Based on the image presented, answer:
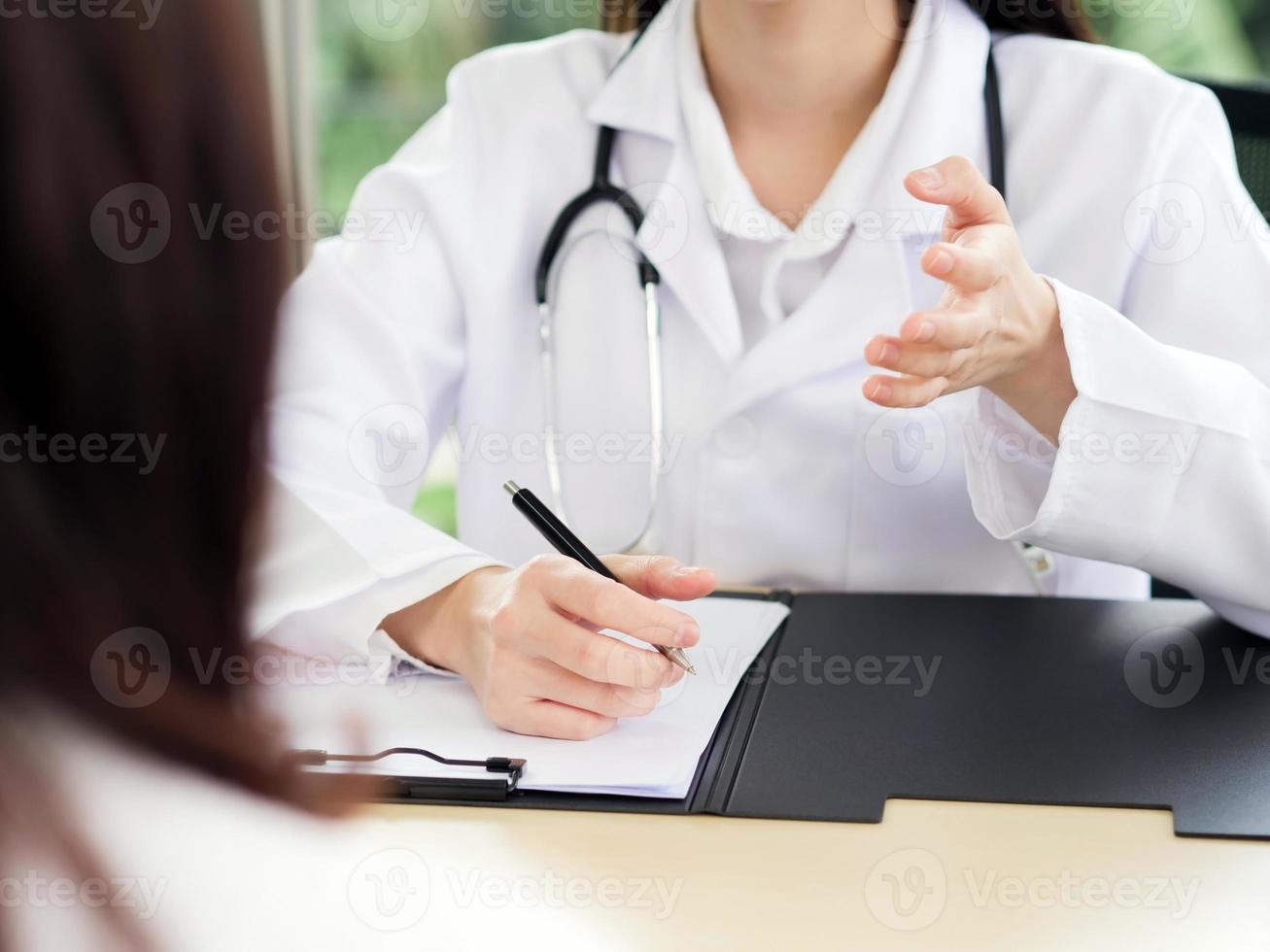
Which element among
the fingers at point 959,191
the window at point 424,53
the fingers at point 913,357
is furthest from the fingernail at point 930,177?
the window at point 424,53

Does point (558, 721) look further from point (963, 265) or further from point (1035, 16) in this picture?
point (1035, 16)

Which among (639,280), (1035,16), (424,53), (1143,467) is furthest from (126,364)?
(424,53)

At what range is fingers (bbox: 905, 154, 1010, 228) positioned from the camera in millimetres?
748

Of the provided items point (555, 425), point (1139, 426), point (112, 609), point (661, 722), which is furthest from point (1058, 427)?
point (112, 609)

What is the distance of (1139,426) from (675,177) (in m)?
0.49

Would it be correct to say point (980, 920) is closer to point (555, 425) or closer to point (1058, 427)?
point (1058, 427)

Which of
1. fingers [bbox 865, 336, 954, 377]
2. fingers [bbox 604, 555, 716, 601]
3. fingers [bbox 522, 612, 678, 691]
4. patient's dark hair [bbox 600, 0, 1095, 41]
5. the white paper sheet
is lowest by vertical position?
the white paper sheet

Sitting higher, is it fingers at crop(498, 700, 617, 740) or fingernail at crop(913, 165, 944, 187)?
fingernail at crop(913, 165, 944, 187)

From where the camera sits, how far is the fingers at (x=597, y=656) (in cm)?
70

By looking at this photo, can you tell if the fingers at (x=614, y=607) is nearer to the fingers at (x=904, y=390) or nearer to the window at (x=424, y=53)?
the fingers at (x=904, y=390)

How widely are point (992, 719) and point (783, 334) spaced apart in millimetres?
442

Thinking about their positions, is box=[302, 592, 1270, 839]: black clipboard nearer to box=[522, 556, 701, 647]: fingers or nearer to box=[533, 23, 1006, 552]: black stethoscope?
box=[522, 556, 701, 647]: fingers

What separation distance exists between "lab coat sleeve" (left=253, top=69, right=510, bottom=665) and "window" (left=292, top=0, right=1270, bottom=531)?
7.07ft

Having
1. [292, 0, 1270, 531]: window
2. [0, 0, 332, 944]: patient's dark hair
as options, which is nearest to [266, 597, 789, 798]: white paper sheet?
[0, 0, 332, 944]: patient's dark hair
